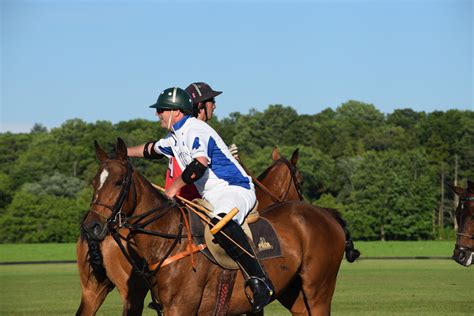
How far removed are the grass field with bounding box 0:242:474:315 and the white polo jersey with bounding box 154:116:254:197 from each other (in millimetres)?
9841

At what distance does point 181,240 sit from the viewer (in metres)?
9.39

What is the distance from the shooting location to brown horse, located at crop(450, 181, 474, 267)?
13.6 m

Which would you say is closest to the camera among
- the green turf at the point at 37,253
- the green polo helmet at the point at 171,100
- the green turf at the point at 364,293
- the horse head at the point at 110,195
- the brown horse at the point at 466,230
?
the horse head at the point at 110,195

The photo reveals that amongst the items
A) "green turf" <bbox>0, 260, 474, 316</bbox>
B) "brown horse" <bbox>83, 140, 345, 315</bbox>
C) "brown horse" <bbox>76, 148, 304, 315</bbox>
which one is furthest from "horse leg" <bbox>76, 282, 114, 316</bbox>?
"green turf" <bbox>0, 260, 474, 316</bbox>

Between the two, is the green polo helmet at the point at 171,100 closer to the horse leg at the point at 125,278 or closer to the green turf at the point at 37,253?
the horse leg at the point at 125,278

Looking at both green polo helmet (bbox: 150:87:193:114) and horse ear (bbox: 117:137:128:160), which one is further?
green polo helmet (bbox: 150:87:193:114)

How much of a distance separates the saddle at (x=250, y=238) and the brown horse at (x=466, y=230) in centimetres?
443

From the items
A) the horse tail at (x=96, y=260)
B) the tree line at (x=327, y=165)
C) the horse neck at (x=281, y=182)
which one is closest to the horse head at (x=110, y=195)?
the horse tail at (x=96, y=260)

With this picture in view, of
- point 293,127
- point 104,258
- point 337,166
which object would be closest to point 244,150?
point 293,127

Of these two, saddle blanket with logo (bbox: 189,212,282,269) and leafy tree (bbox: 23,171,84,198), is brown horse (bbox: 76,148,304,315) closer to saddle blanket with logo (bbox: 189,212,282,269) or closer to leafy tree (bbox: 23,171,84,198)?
saddle blanket with logo (bbox: 189,212,282,269)

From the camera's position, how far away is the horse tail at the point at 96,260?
10.8 metres

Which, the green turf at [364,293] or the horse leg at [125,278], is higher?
the horse leg at [125,278]

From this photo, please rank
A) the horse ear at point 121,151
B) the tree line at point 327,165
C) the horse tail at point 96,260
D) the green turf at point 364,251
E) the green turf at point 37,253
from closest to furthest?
the horse ear at point 121,151 < the horse tail at point 96,260 < the green turf at point 37,253 < the green turf at point 364,251 < the tree line at point 327,165

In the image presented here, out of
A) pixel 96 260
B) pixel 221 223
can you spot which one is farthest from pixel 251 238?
pixel 96 260
